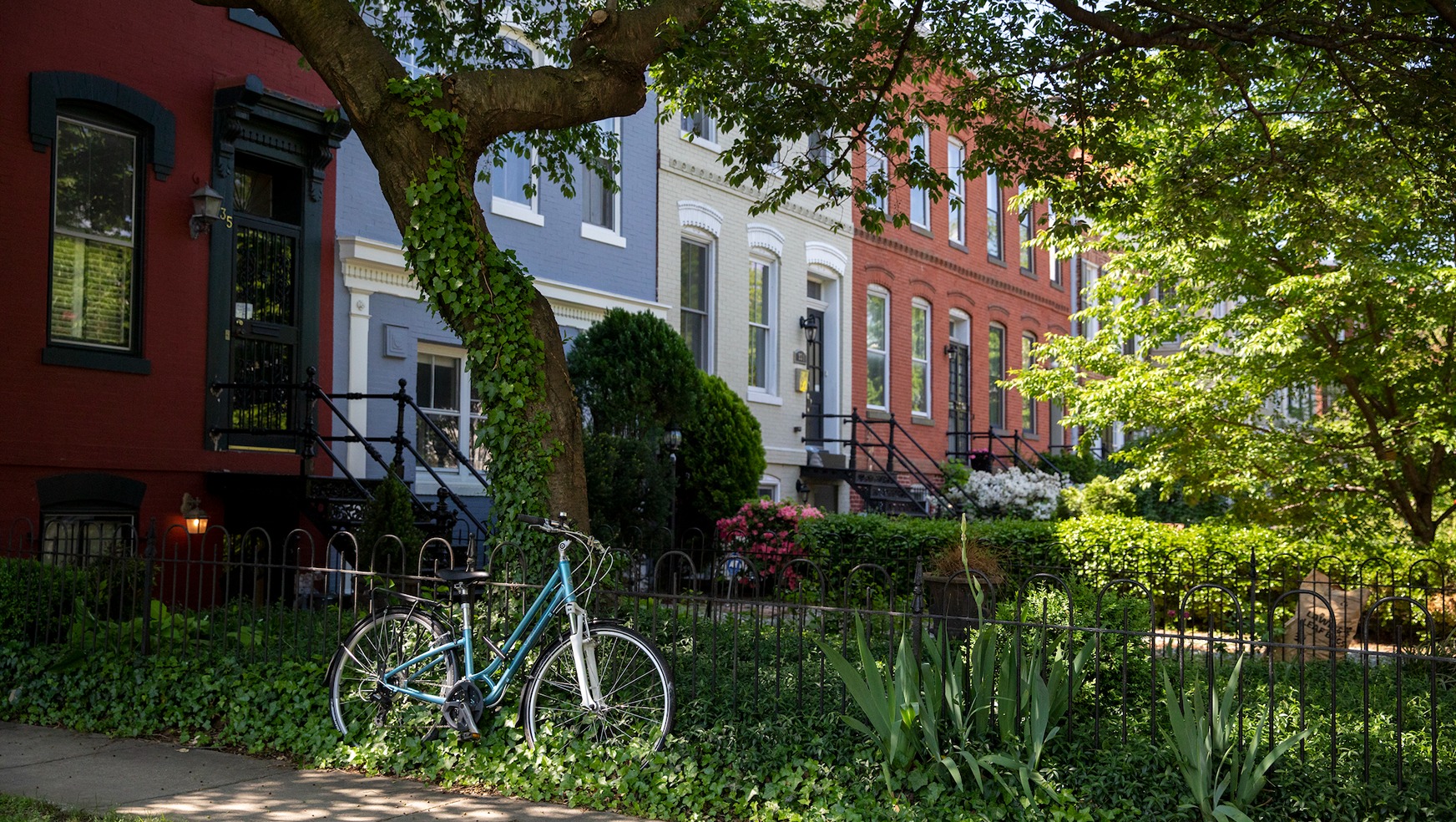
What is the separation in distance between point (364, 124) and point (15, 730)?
13.8 ft

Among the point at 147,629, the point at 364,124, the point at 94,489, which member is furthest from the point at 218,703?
the point at 94,489

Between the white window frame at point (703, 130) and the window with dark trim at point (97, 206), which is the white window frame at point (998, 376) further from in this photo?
the window with dark trim at point (97, 206)

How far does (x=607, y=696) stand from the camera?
622 cm

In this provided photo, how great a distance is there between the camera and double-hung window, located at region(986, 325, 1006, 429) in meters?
25.5

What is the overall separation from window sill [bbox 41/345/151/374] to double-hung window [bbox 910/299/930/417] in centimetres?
1444

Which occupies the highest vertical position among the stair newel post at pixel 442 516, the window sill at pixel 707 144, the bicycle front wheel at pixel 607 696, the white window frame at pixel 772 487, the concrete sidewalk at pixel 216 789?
the window sill at pixel 707 144

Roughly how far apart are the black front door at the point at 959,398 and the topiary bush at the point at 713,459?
9276 mm

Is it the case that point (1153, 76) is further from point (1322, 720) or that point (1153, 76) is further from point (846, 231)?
point (846, 231)

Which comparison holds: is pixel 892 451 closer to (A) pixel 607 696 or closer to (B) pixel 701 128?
(B) pixel 701 128

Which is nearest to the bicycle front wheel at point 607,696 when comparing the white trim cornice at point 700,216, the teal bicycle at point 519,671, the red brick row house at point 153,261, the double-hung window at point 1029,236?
the teal bicycle at point 519,671

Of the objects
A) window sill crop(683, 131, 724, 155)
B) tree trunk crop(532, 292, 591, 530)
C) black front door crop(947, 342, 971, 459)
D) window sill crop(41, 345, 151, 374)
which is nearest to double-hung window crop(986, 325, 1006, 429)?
black front door crop(947, 342, 971, 459)

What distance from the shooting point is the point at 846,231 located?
20562 mm

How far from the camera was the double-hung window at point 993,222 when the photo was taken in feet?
83.7

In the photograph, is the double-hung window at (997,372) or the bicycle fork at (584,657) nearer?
the bicycle fork at (584,657)
